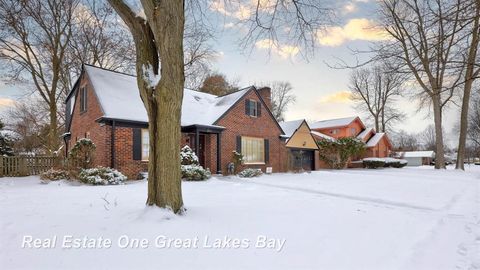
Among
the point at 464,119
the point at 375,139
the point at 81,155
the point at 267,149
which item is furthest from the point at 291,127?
the point at 375,139

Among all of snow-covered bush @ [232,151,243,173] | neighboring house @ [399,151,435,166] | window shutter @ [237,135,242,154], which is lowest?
neighboring house @ [399,151,435,166]

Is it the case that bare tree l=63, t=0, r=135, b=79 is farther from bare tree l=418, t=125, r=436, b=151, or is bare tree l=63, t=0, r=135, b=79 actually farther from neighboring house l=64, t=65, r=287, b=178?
bare tree l=418, t=125, r=436, b=151

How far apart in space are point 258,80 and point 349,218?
38.6 m

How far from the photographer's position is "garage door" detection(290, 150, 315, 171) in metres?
20.3

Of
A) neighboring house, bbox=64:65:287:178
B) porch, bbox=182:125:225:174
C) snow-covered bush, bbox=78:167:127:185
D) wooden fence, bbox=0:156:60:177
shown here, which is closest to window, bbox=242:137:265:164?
neighboring house, bbox=64:65:287:178

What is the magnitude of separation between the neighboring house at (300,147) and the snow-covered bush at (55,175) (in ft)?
42.0

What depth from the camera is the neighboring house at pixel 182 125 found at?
39.3 ft

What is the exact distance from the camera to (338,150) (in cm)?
2512

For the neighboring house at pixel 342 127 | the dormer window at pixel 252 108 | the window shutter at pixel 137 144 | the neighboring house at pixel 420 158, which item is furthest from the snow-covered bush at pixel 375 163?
the neighboring house at pixel 420 158

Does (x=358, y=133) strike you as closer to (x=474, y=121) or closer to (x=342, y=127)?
(x=342, y=127)

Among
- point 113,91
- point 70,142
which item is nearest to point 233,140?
point 113,91

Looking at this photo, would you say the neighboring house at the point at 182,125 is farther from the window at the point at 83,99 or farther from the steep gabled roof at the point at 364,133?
the steep gabled roof at the point at 364,133

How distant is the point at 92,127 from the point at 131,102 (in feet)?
7.08

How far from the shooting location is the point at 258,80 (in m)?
42.5
